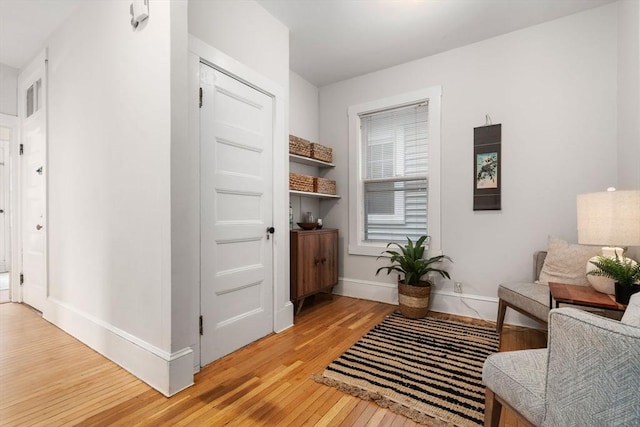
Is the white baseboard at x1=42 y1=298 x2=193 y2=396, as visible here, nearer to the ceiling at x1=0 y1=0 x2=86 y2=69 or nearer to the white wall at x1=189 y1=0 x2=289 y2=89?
the white wall at x1=189 y1=0 x2=289 y2=89

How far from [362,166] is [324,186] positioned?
59cm

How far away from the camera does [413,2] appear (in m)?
2.40

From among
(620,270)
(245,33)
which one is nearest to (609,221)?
(620,270)

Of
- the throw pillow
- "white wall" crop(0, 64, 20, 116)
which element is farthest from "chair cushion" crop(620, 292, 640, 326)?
"white wall" crop(0, 64, 20, 116)

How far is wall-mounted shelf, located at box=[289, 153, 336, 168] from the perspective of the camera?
323cm

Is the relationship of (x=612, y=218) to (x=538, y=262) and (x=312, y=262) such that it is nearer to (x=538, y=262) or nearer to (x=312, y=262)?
(x=538, y=262)

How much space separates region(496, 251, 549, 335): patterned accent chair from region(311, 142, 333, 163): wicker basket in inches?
89.3

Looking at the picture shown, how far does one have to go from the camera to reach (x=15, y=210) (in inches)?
133

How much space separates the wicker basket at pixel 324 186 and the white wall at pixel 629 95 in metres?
2.61

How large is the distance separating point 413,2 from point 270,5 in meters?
1.18

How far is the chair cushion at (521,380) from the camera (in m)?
0.97

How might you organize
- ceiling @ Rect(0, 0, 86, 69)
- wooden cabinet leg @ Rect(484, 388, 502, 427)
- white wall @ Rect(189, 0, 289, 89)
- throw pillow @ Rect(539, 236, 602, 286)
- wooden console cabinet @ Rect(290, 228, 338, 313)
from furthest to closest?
wooden console cabinet @ Rect(290, 228, 338, 313), ceiling @ Rect(0, 0, 86, 69), throw pillow @ Rect(539, 236, 602, 286), white wall @ Rect(189, 0, 289, 89), wooden cabinet leg @ Rect(484, 388, 502, 427)

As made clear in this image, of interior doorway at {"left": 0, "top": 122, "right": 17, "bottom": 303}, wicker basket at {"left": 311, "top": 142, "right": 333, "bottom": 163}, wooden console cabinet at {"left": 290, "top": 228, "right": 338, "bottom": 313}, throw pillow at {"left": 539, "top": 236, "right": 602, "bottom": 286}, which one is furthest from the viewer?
interior doorway at {"left": 0, "top": 122, "right": 17, "bottom": 303}


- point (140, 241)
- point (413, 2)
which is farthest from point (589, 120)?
point (140, 241)
